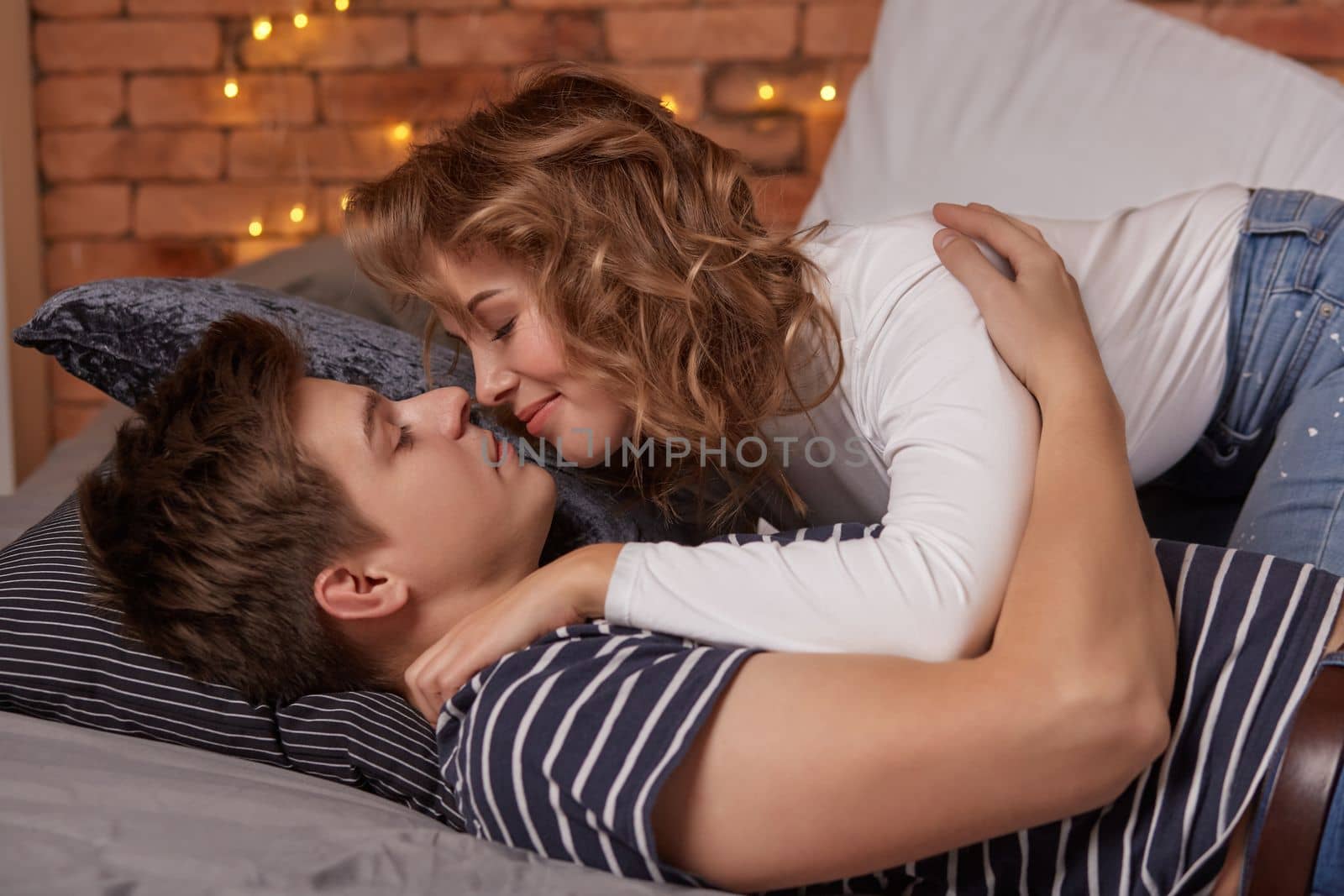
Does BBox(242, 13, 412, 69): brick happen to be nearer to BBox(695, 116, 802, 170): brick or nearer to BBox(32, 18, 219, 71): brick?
BBox(32, 18, 219, 71): brick

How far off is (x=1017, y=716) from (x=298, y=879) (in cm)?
47

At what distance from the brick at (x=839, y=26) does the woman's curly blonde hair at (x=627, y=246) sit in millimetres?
1002

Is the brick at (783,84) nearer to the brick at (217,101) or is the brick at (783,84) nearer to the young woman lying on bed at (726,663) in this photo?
the brick at (217,101)

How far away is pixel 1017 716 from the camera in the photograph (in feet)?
2.35

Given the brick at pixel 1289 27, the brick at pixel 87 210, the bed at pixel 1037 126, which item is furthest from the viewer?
the brick at pixel 87 210

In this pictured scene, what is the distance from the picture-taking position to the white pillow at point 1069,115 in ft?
5.24

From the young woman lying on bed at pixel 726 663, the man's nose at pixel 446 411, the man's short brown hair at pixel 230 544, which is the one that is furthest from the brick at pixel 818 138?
the man's short brown hair at pixel 230 544

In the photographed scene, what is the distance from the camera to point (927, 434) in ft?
3.12

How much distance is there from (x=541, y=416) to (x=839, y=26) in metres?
1.26

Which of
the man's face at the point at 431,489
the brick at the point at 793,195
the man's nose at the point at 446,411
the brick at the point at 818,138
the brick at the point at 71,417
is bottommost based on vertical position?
the brick at the point at 71,417

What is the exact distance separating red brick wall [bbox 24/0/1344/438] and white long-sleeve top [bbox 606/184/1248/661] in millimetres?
905

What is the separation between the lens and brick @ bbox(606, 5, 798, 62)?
209cm

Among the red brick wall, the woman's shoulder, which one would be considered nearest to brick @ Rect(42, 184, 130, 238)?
the red brick wall

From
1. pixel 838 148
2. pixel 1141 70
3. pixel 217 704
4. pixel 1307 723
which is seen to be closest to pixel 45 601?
pixel 217 704
